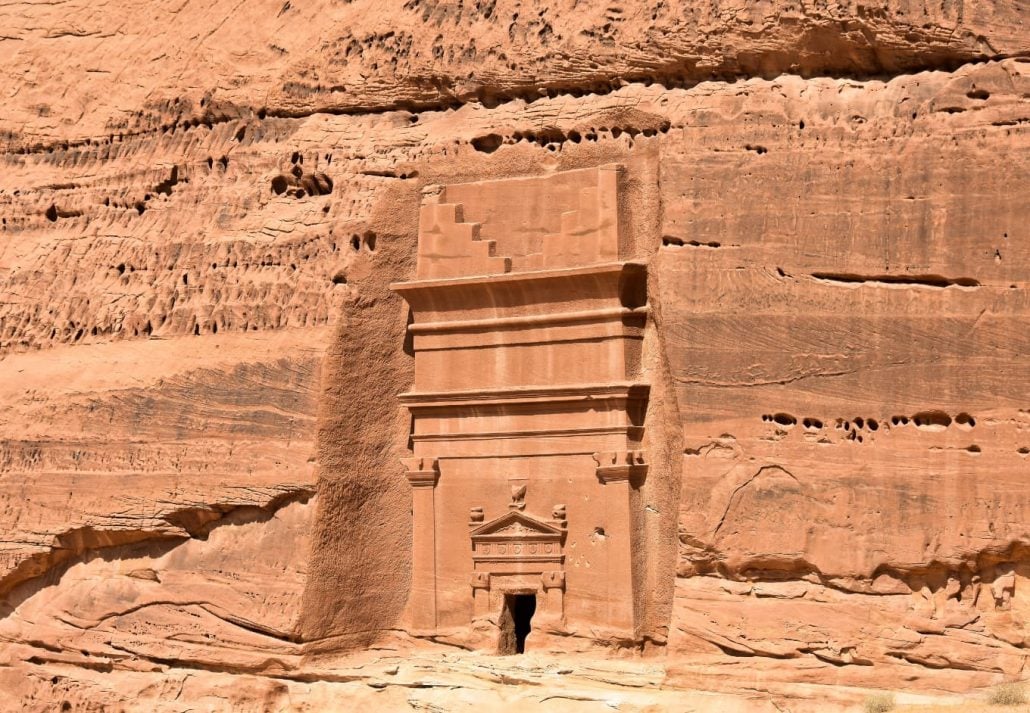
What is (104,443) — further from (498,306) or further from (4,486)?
(498,306)

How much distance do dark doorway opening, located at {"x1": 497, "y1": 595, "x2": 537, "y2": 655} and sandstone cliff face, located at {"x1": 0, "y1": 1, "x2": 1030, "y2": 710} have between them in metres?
0.78

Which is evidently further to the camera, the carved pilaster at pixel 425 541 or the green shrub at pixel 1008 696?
the carved pilaster at pixel 425 541

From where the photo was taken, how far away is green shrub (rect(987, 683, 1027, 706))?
13.3 m

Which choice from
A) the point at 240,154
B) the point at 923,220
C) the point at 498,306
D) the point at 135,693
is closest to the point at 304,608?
the point at 135,693

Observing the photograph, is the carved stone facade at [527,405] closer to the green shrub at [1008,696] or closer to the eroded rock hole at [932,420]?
→ the eroded rock hole at [932,420]

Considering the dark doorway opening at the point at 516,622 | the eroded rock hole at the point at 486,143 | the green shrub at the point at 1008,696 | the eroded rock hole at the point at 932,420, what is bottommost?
the green shrub at the point at 1008,696

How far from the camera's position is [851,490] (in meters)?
14.5

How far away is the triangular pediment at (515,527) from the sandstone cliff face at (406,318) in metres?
0.94

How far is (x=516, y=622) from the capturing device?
1638cm

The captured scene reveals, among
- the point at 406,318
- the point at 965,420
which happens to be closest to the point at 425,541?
the point at 406,318

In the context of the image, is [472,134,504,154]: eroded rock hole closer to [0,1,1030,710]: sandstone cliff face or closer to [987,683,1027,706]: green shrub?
[0,1,1030,710]: sandstone cliff face

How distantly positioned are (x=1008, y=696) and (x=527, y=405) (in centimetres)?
492

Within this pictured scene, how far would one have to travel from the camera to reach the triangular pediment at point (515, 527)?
627 inches

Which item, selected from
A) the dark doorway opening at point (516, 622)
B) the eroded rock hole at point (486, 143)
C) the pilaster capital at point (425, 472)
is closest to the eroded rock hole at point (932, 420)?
the dark doorway opening at point (516, 622)
